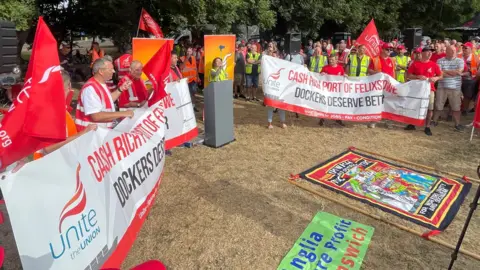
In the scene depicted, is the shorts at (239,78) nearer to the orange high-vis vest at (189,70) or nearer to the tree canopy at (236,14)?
the tree canopy at (236,14)

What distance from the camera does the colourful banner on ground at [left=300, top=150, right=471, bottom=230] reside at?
177 inches

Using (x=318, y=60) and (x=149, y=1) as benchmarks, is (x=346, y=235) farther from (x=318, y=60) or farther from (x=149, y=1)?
(x=149, y=1)

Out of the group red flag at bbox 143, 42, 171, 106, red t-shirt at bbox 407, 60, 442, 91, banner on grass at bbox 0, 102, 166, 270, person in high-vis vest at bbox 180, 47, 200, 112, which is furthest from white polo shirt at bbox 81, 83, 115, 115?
red t-shirt at bbox 407, 60, 442, 91

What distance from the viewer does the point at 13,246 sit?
3904mm

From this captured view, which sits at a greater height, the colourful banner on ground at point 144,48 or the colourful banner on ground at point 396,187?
the colourful banner on ground at point 144,48

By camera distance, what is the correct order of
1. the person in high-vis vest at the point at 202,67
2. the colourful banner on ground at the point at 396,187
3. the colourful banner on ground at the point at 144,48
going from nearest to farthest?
the colourful banner on ground at the point at 396,187
the colourful banner on ground at the point at 144,48
the person in high-vis vest at the point at 202,67

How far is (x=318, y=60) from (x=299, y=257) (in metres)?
7.99

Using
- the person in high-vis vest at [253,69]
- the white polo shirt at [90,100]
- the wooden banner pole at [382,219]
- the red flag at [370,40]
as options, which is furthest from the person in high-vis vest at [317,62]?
the white polo shirt at [90,100]

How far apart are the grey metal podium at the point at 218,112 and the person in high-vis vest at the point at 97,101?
8.88ft

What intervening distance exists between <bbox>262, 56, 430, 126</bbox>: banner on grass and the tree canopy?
552 centimetres

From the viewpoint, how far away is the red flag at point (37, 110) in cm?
222

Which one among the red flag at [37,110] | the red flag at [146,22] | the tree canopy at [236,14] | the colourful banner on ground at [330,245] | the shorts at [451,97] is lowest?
the colourful banner on ground at [330,245]

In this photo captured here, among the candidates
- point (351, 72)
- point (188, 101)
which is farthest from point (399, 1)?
point (188, 101)

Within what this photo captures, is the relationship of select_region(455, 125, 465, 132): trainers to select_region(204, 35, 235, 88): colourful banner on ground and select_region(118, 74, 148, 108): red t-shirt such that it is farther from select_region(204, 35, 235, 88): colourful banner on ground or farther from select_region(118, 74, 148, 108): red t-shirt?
select_region(118, 74, 148, 108): red t-shirt
